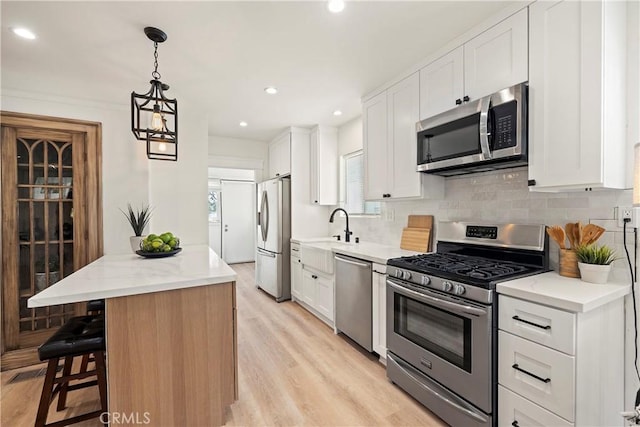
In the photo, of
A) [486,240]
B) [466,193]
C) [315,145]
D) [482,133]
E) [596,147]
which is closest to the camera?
[596,147]

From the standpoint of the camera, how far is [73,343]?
1.54m

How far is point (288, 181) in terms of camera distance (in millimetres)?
4301

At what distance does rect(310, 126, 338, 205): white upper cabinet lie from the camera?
4.12 metres

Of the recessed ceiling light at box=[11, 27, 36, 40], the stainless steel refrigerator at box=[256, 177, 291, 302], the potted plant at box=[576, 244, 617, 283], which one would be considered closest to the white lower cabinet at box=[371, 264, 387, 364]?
the potted plant at box=[576, 244, 617, 283]

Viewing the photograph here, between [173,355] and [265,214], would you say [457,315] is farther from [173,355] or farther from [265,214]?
[265,214]

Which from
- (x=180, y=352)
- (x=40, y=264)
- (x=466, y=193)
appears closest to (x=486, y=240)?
(x=466, y=193)

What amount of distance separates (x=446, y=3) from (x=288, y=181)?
2.95 m

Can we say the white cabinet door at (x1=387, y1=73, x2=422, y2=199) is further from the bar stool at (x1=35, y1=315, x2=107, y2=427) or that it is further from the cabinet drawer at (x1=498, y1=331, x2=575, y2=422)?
the bar stool at (x1=35, y1=315, x2=107, y2=427)

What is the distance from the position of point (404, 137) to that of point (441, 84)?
0.51 metres

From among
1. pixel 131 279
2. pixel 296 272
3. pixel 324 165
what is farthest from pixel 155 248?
pixel 324 165

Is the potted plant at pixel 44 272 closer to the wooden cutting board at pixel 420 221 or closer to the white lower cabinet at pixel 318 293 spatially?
the white lower cabinet at pixel 318 293

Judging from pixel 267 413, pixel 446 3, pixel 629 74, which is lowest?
pixel 267 413

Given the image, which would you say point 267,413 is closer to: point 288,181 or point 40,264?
point 40,264

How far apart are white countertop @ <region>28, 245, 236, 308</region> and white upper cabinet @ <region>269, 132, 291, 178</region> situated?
2404 mm
